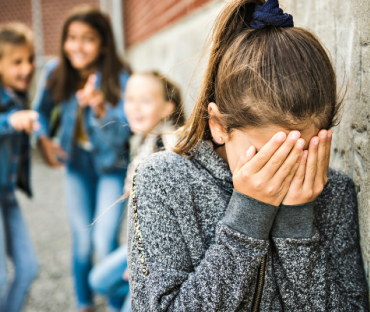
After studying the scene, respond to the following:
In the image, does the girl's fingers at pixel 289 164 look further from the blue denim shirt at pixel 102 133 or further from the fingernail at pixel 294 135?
the blue denim shirt at pixel 102 133

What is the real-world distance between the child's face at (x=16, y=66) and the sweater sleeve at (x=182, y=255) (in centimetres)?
192

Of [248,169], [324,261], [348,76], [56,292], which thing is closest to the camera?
[248,169]

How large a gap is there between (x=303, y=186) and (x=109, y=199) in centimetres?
178

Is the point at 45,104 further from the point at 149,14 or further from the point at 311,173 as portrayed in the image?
the point at 149,14

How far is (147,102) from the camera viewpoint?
2.40 meters

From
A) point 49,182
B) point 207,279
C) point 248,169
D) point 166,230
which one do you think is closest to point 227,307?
point 207,279

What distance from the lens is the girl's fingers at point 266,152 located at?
104 centimetres

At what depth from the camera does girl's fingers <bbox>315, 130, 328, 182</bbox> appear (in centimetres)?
108

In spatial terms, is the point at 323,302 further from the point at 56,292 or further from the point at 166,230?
the point at 56,292

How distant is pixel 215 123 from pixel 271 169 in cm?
24

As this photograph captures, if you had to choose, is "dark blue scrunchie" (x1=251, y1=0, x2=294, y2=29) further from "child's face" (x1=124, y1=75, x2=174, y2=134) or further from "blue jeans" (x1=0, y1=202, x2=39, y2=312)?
"blue jeans" (x1=0, y1=202, x2=39, y2=312)

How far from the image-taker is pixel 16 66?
8.82 ft

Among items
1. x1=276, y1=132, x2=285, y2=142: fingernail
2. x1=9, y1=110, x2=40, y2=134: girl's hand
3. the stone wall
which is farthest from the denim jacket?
x1=276, y1=132, x2=285, y2=142: fingernail

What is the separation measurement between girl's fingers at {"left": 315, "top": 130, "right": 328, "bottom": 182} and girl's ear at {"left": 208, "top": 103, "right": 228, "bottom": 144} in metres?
0.28
